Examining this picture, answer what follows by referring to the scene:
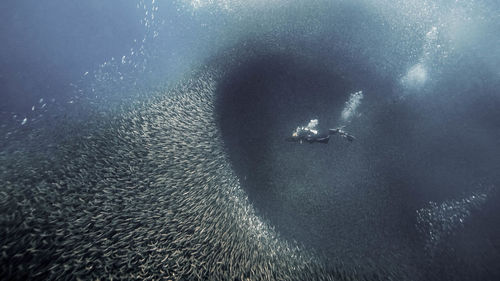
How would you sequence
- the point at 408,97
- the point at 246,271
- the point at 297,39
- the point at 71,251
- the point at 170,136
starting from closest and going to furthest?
the point at 71,251 → the point at 246,271 → the point at 170,136 → the point at 408,97 → the point at 297,39

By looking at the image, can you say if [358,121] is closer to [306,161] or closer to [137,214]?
[306,161]

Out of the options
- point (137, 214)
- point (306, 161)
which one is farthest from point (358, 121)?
point (137, 214)

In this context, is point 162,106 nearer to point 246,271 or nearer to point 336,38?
point 246,271

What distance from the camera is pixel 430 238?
735cm

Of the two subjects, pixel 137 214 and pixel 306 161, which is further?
pixel 306 161

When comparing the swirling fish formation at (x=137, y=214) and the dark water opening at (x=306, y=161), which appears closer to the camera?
the swirling fish formation at (x=137, y=214)

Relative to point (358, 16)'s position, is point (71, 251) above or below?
below

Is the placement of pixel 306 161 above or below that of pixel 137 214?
above

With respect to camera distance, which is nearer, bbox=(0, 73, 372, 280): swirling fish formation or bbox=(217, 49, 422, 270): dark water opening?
bbox=(0, 73, 372, 280): swirling fish formation

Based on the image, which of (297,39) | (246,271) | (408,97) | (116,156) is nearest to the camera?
(246,271)

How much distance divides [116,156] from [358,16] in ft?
36.4

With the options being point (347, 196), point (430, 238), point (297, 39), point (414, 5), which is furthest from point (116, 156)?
point (414, 5)

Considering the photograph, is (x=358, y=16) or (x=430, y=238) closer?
(x=430, y=238)

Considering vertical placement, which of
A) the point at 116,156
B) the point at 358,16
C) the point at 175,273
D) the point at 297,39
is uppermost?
the point at 358,16
